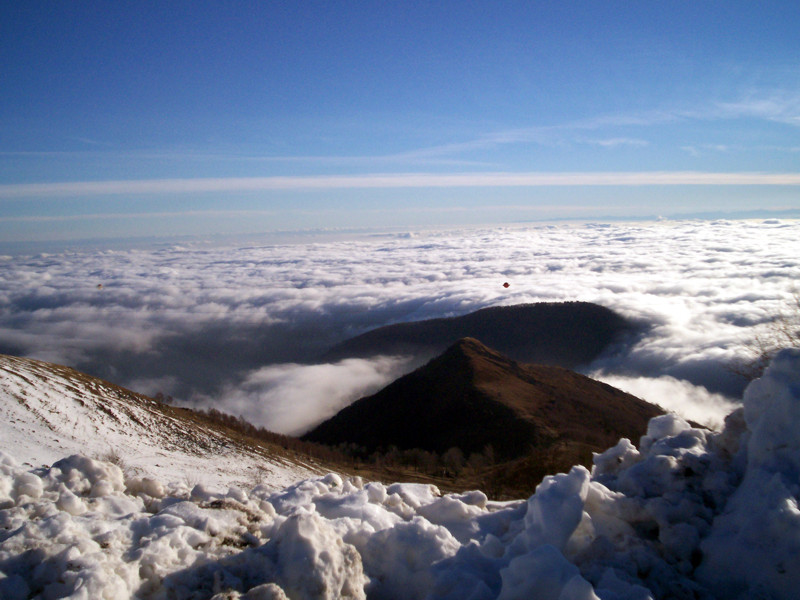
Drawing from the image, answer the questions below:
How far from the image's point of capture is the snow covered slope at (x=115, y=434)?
1864 cm

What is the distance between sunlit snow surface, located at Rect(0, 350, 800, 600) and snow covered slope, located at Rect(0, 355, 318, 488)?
11491 mm

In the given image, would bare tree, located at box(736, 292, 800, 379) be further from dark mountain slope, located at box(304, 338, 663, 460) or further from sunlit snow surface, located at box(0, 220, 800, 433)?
sunlit snow surface, located at box(0, 220, 800, 433)

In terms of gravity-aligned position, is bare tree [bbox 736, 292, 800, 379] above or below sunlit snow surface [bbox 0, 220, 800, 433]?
above

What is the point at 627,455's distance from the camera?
8297 millimetres

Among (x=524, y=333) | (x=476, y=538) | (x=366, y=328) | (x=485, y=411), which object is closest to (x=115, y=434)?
(x=476, y=538)

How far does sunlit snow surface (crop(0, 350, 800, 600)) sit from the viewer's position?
5.00 metres

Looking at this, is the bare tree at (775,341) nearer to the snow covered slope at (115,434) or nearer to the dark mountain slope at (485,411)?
the snow covered slope at (115,434)

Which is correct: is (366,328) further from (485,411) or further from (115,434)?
(115,434)

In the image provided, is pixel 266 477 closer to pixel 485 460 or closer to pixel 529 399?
pixel 485 460

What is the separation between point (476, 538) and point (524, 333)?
425 ft

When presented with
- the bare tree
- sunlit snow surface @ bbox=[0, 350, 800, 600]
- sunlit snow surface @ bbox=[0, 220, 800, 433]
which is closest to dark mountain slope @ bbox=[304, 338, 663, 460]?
sunlit snow surface @ bbox=[0, 220, 800, 433]

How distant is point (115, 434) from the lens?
23594mm

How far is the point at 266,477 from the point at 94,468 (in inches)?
601

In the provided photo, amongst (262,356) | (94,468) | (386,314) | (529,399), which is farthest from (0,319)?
(94,468)
